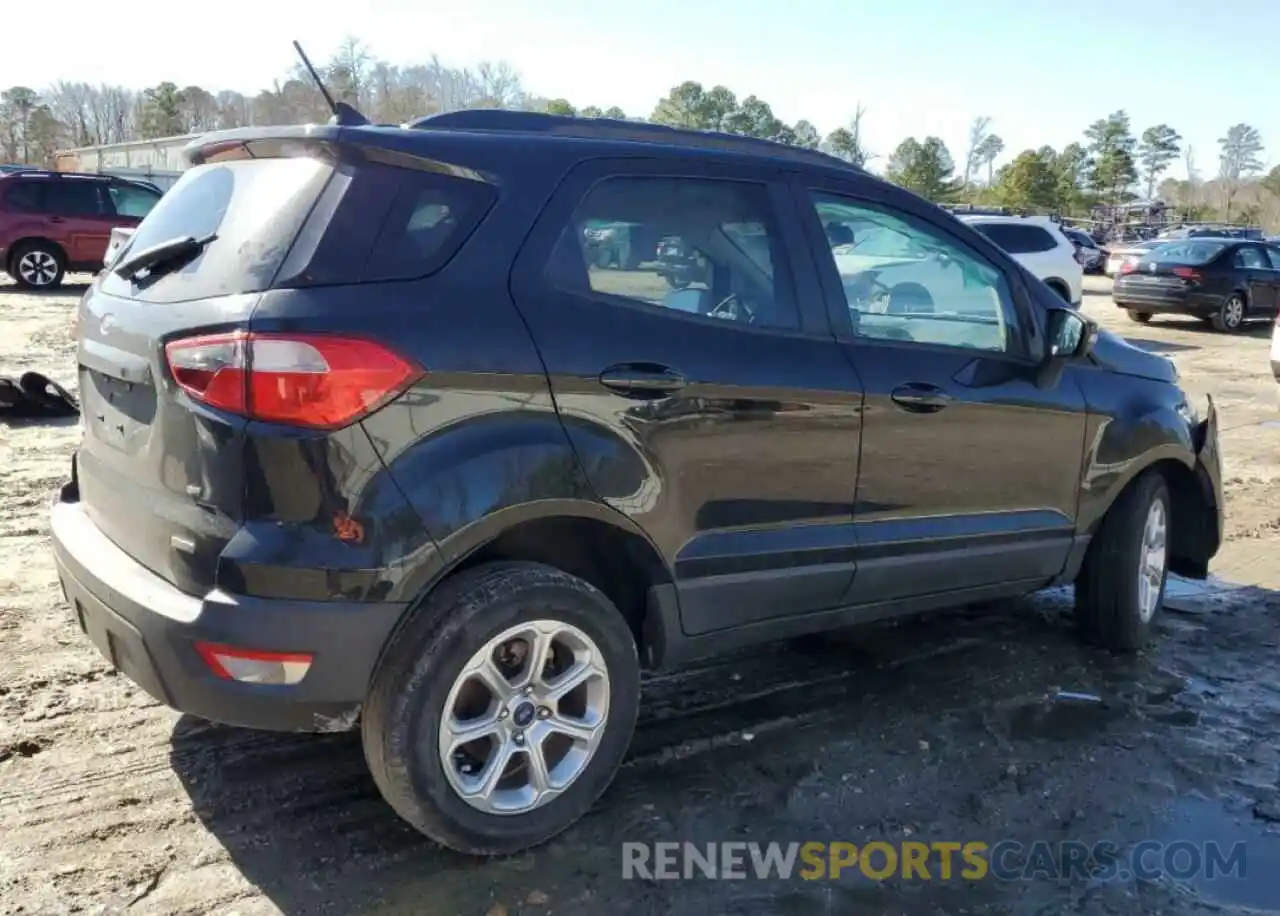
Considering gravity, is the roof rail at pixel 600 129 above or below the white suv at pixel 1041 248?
above

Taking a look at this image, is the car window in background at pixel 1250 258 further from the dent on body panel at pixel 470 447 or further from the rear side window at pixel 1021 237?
the dent on body panel at pixel 470 447

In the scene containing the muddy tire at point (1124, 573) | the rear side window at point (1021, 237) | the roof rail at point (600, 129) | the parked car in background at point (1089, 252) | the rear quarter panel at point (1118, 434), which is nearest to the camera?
the roof rail at point (600, 129)

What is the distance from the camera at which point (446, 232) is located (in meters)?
2.88

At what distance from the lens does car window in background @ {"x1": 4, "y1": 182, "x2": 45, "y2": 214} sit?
58.9 feet

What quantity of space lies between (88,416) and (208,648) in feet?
3.44

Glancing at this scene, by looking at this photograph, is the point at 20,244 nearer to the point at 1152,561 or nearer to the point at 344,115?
the point at 344,115

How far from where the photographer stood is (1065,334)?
4.15 m

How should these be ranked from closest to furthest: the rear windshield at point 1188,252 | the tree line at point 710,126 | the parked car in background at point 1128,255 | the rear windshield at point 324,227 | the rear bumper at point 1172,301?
the rear windshield at point 324,227 → the rear bumper at point 1172,301 → the rear windshield at point 1188,252 → the parked car in background at point 1128,255 → the tree line at point 710,126

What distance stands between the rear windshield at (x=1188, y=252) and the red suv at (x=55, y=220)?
17.1 metres

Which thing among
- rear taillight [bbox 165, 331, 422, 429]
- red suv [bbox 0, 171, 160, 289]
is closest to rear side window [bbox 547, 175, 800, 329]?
→ rear taillight [bbox 165, 331, 422, 429]

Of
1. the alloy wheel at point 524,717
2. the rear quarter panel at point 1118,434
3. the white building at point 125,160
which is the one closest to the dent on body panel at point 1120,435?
the rear quarter panel at point 1118,434

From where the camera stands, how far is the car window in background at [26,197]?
17.9 meters

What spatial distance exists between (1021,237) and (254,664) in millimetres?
16273

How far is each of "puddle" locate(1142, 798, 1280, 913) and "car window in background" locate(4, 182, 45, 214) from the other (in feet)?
63.1
